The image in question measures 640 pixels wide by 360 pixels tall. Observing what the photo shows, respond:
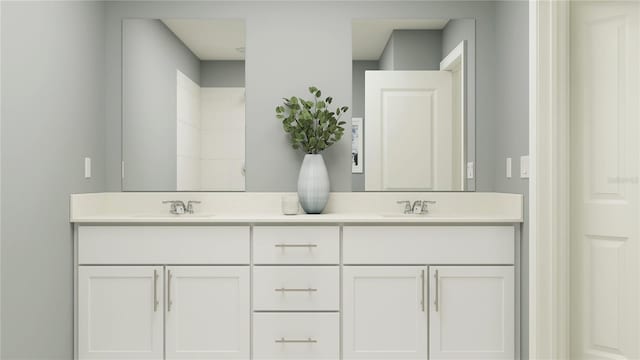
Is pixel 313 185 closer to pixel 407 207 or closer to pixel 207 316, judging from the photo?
pixel 407 207

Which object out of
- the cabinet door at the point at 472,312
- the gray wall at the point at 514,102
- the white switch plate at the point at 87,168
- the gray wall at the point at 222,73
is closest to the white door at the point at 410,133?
the gray wall at the point at 514,102

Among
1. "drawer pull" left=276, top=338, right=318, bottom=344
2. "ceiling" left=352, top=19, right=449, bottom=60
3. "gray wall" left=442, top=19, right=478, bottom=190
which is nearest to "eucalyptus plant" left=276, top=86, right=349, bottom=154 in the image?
"ceiling" left=352, top=19, right=449, bottom=60

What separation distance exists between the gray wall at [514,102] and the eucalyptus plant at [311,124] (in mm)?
843

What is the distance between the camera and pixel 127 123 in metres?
2.85

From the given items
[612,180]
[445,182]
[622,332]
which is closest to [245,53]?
[445,182]

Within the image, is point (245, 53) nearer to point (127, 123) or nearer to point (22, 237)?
point (127, 123)

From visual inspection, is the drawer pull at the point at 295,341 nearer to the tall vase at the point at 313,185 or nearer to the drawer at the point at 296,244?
the drawer at the point at 296,244

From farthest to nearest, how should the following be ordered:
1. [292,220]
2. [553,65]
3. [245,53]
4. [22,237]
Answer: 1. [245,53]
2. [292,220]
3. [553,65]
4. [22,237]

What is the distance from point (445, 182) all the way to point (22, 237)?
6.81 feet

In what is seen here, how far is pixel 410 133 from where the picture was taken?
285 centimetres

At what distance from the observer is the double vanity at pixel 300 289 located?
2396 millimetres

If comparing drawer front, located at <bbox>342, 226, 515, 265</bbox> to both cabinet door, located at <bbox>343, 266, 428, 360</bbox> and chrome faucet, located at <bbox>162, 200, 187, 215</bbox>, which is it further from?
chrome faucet, located at <bbox>162, 200, 187, 215</bbox>

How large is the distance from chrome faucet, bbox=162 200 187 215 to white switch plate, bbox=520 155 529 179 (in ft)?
5.74

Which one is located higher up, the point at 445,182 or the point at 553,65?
the point at 553,65
